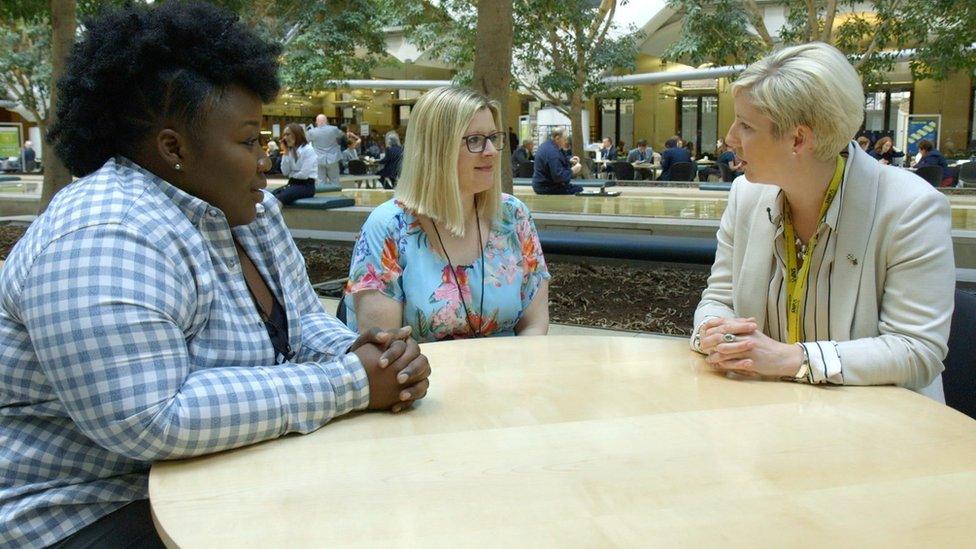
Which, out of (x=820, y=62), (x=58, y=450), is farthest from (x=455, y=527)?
(x=820, y=62)

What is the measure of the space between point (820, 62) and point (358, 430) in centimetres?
129

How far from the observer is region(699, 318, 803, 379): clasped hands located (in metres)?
1.74

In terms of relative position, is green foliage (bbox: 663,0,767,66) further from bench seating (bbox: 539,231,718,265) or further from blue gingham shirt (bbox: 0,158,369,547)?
blue gingham shirt (bbox: 0,158,369,547)

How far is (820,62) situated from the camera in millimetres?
1813

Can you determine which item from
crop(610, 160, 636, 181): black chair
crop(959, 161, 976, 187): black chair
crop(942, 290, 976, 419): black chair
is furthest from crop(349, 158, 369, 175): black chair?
crop(942, 290, 976, 419): black chair

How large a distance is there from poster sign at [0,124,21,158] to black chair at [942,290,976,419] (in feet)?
87.1

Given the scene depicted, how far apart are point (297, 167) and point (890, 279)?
856 centimetres

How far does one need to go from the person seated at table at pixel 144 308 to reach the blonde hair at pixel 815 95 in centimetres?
100

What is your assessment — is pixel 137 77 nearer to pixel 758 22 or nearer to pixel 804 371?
pixel 804 371

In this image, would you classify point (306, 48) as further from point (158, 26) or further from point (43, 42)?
point (158, 26)

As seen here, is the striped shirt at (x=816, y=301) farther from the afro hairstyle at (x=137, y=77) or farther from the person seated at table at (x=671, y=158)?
the person seated at table at (x=671, y=158)

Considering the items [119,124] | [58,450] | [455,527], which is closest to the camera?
[455,527]

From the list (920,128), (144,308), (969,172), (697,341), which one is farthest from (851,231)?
(920,128)

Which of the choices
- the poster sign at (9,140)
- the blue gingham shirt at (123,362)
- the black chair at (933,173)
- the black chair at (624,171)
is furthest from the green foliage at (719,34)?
the poster sign at (9,140)
